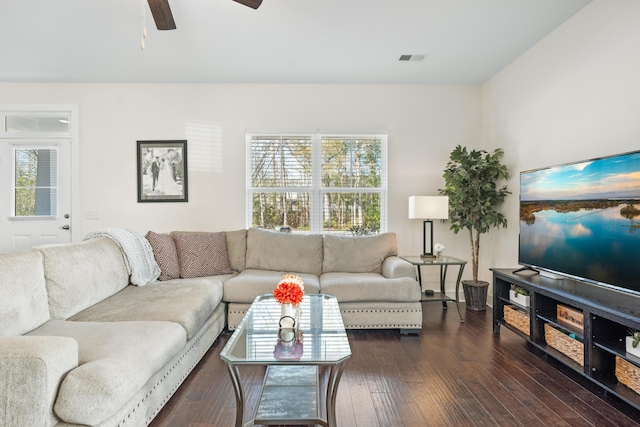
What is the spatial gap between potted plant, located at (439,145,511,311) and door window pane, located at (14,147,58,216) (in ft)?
15.1

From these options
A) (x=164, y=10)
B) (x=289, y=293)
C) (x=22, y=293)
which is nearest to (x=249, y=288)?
(x=289, y=293)

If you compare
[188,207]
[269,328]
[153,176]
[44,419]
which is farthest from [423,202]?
[44,419]

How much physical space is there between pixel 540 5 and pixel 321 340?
2.88 meters

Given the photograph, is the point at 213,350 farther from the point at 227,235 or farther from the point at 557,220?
the point at 557,220

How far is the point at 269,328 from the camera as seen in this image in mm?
2107

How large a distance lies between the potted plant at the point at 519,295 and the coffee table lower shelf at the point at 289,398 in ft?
5.68

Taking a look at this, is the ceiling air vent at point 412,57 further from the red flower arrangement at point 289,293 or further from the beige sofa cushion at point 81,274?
the beige sofa cushion at point 81,274

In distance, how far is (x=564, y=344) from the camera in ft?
7.92

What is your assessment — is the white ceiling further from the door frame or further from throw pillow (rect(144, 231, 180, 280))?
throw pillow (rect(144, 231, 180, 280))

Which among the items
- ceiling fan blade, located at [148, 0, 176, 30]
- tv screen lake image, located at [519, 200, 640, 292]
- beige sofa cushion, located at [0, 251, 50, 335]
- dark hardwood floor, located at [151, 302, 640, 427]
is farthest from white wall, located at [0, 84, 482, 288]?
beige sofa cushion, located at [0, 251, 50, 335]

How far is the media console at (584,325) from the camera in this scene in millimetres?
1981

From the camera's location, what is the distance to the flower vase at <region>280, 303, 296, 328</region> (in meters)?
2.03

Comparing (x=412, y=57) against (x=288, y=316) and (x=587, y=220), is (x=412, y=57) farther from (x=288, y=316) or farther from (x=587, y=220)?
(x=288, y=316)

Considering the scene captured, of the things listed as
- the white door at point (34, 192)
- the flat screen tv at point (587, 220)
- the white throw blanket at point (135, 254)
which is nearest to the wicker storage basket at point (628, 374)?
the flat screen tv at point (587, 220)
